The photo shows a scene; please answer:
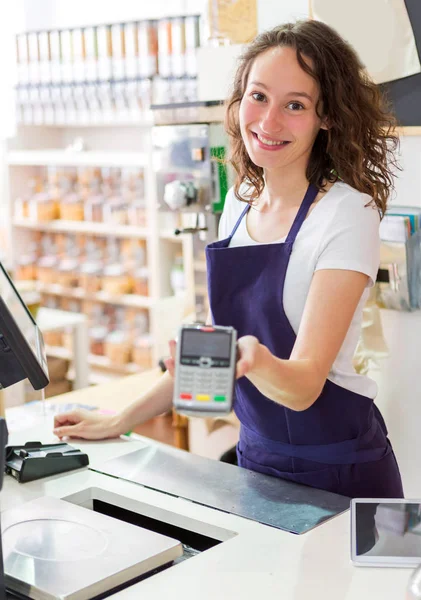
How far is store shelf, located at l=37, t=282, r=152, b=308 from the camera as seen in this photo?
5438 millimetres

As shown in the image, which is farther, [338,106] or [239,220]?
[239,220]

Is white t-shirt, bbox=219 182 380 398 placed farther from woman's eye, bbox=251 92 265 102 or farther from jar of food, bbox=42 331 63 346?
jar of food, bbox=42 331 63 346

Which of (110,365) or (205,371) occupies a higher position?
(205,371)

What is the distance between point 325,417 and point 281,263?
32cm

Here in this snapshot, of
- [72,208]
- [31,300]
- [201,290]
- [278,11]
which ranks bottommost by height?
[31,300]

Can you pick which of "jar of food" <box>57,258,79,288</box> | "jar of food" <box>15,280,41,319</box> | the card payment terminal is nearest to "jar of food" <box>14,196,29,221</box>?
"jar of food" <box>57,258,79,288</box>

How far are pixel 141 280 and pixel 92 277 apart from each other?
0.39 m

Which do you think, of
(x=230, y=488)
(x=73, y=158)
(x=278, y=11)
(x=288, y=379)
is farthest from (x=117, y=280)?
(x=288, y=379)

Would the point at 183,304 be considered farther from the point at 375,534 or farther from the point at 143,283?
the point at 375,534

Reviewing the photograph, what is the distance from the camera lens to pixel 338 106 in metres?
1.75

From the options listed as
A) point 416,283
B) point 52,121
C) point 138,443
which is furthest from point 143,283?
point 138,443

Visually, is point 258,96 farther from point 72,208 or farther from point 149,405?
point 72,208

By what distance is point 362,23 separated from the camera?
2391mm

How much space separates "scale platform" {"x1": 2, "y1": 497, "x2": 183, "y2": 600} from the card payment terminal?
0.88 ft
